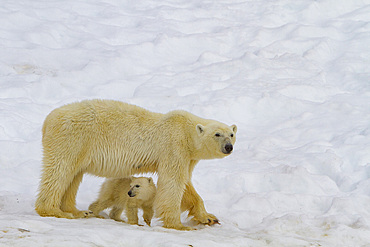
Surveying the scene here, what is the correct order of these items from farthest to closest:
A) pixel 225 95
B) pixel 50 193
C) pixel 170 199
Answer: pixel 225 95
pixel 170 199
pixel 50 193

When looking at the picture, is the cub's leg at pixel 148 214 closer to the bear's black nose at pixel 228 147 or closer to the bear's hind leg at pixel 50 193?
the bear's hind leg at pixel 50 193

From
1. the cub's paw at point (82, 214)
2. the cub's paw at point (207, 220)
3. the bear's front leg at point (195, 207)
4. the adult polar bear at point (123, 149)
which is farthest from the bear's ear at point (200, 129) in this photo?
the cub's paw at point (82, 214)

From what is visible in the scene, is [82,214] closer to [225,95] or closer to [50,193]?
[50,193]

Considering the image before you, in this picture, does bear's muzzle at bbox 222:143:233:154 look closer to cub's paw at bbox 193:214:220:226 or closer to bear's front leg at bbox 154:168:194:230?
bear's front leg at bbox 154:168:194:230

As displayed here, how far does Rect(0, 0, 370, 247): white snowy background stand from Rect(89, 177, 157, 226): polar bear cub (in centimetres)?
46

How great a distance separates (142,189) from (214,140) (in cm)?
121

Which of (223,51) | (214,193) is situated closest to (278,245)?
(214,193)

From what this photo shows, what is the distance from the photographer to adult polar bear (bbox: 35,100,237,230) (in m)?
6.04

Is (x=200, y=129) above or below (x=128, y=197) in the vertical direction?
above

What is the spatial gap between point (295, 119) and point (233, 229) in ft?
19.3

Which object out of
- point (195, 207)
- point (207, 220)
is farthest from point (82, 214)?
point (207, 220)

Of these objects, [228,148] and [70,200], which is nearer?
[228,148]

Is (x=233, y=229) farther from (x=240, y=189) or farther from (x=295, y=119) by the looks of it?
(x=295, y=119)

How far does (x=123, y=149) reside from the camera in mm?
6402
